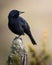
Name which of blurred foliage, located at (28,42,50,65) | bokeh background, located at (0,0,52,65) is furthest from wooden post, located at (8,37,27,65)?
bokeh background, located at (0,0,52,65)

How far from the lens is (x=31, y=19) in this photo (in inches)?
101

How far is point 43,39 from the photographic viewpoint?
2479mm

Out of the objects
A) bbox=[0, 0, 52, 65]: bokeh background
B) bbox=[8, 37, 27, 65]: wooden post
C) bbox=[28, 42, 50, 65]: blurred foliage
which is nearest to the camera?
bbox=[8, 37, 27, 65]: wooden post

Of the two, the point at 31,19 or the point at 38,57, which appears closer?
the point at 38,57

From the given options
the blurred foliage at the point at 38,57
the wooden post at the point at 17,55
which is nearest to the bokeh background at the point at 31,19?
the blurred foliage at the point at 38,57

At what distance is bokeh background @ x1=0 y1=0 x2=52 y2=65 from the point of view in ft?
8.23

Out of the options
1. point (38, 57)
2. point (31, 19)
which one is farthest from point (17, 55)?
point (31, 19)

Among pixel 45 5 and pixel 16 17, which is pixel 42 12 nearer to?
pixel 45 5

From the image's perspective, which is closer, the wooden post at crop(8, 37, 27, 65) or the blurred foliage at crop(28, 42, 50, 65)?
the wooden post at crop(8, 37, 27, 65)

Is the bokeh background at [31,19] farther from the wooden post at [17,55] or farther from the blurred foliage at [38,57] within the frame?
the wooden post at [17,55]

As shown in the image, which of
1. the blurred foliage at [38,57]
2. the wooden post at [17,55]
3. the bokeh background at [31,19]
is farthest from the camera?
the bokeh background at [31,19]

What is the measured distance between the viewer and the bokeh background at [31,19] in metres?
2.51

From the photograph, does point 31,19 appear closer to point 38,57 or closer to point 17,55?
point 38,57

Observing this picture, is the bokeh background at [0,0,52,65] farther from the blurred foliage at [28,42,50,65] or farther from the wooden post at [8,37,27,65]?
the wooden post at [8,37,27,65]
